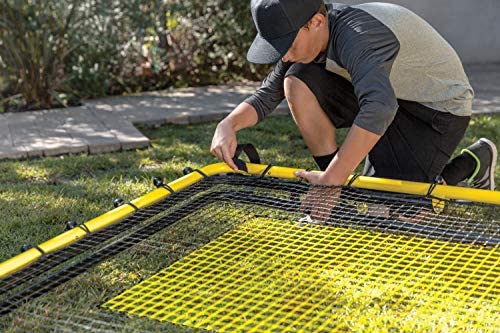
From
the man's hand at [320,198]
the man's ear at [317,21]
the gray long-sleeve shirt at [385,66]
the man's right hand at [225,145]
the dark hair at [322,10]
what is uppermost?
the dark hair at [322,10]

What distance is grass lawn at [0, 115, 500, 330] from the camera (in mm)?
2791

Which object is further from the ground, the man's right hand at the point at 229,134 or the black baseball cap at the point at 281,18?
the black baseball cap at the point at 281,18

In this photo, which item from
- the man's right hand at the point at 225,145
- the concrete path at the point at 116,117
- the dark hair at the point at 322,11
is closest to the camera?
the dark hair at the point at 322,11

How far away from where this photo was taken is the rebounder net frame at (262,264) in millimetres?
1954

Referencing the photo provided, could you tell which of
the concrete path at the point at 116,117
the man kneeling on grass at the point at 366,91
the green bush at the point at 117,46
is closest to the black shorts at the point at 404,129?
the man kneeling on grass at the point at 366,91

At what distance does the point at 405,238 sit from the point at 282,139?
1651 millimetres

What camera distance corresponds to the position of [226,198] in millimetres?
2609

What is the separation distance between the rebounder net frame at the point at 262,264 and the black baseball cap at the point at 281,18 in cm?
47

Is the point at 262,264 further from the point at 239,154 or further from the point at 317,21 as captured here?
the point at 317,21

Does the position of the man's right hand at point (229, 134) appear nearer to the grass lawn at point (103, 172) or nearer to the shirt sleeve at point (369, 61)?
the shirt sleeve at point (369, 61)

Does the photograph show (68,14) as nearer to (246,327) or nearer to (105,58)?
(105,58)

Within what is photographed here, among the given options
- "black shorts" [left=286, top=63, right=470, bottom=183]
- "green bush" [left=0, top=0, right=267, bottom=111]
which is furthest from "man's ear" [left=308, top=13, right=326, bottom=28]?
"green bush" [left=0, top=0, right=267, bottom=111]

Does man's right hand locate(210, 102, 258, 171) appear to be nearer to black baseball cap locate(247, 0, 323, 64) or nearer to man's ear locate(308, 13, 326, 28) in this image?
black baseball cap locate(247, 0, 323, 64)

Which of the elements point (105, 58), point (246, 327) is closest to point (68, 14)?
point (105, 58)
